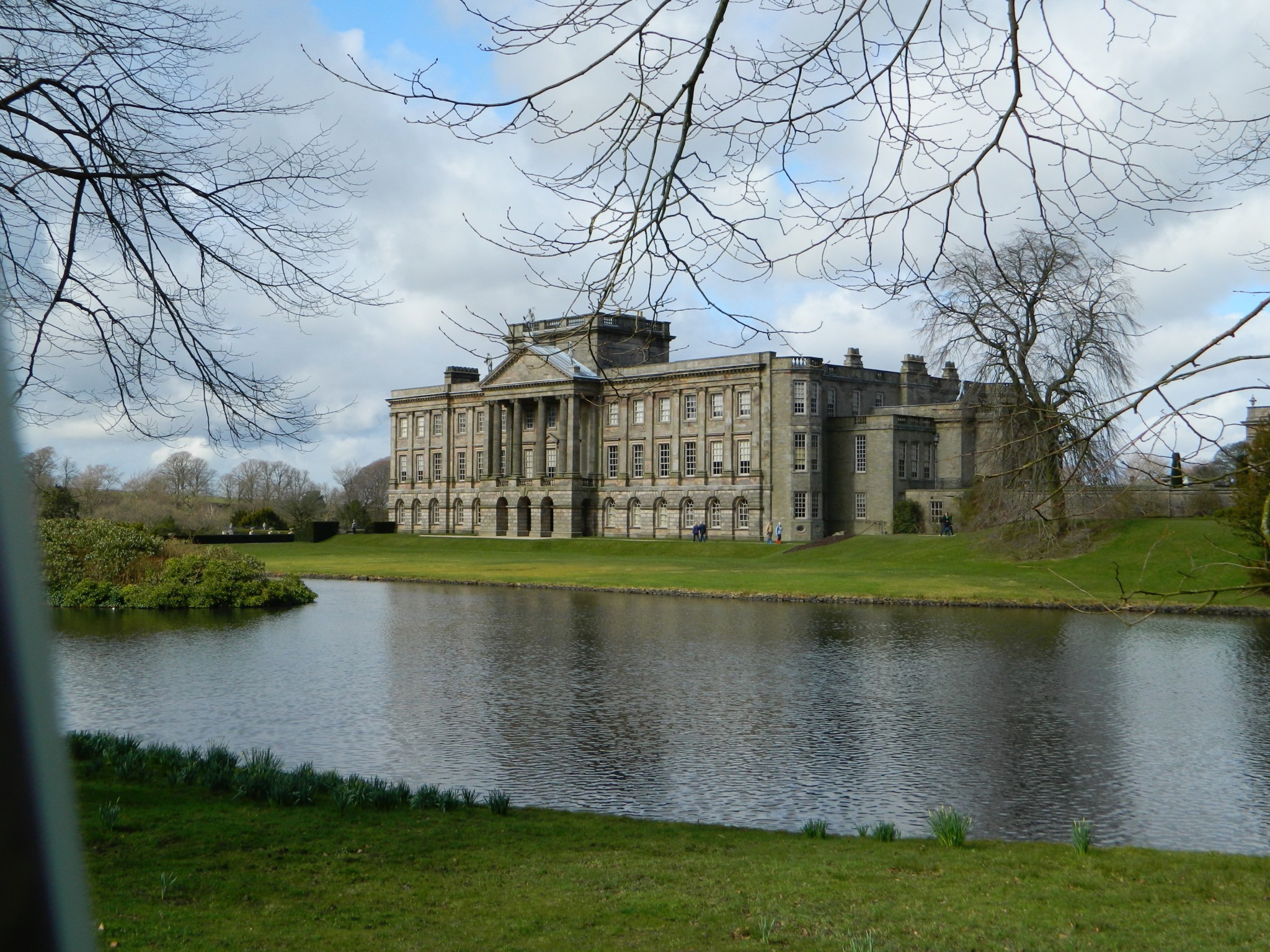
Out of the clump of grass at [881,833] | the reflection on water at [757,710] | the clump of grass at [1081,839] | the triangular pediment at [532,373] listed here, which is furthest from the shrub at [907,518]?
the clump of grass at [1081,839]

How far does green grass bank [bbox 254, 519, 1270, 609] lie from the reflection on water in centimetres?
527

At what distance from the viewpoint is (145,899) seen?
7.67 m

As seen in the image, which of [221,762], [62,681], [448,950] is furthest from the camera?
[62,681]

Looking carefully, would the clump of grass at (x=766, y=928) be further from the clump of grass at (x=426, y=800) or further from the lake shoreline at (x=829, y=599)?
the lake shoreline at (x=829, y=599)

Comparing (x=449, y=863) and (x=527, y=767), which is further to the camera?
(x=527, y=767)

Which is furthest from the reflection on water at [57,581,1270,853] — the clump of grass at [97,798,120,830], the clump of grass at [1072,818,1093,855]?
the clump of grass at [97,798,120,830]

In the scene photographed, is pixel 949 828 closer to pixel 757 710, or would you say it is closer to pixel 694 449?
pixel 757 710

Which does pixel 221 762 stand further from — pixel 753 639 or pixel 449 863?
pixel 753 639

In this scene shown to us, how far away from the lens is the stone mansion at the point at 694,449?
70875mm

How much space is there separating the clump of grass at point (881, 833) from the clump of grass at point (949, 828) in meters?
0.37

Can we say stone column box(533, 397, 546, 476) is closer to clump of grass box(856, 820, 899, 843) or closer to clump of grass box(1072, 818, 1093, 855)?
clump of grass box(856, 820, 899, 843)

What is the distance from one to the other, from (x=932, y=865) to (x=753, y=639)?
17653 millimetres

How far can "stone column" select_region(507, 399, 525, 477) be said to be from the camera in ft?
289

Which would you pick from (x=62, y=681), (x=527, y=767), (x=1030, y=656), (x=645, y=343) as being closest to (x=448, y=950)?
(x=645, y=343)
